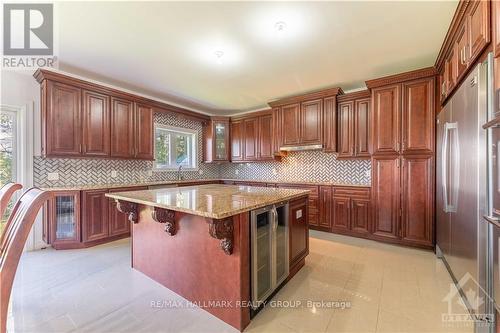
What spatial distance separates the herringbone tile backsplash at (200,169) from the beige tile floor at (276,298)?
124cm

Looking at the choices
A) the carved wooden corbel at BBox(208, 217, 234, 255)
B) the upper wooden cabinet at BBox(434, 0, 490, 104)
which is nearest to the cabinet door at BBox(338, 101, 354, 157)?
the upper wooden cabinet at BBox(434, 0, 490, 104)

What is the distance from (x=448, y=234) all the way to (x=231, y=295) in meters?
2.33

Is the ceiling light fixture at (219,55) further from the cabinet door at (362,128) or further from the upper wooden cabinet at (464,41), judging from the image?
the cabinet door at (362,128)

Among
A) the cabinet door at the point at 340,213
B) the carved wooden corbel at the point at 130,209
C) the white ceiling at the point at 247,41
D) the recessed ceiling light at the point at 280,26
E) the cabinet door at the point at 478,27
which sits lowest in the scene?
the cabinet door at the point at 340,213

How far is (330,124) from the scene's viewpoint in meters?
4.00

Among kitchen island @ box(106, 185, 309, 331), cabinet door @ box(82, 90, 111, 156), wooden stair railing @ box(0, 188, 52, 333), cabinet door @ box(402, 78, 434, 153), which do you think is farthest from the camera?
cabinet door @ box(82, 90, 111, 156)

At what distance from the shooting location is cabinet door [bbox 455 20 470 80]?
1.91m

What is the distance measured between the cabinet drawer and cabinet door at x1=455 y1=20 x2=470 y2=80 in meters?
1.95

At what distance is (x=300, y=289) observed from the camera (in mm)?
2166

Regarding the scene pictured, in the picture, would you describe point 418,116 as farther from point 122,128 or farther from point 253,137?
point 122,128

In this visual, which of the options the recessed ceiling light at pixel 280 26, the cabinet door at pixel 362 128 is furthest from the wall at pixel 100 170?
the cabinet door at pixel 362 128

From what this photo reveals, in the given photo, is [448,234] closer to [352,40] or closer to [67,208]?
[352,40]

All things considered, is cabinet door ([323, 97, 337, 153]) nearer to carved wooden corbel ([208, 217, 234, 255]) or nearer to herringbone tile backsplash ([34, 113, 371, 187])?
herringbone tile backsplash ([34, 113, 371, 187])

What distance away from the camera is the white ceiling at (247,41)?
79.0 inches
